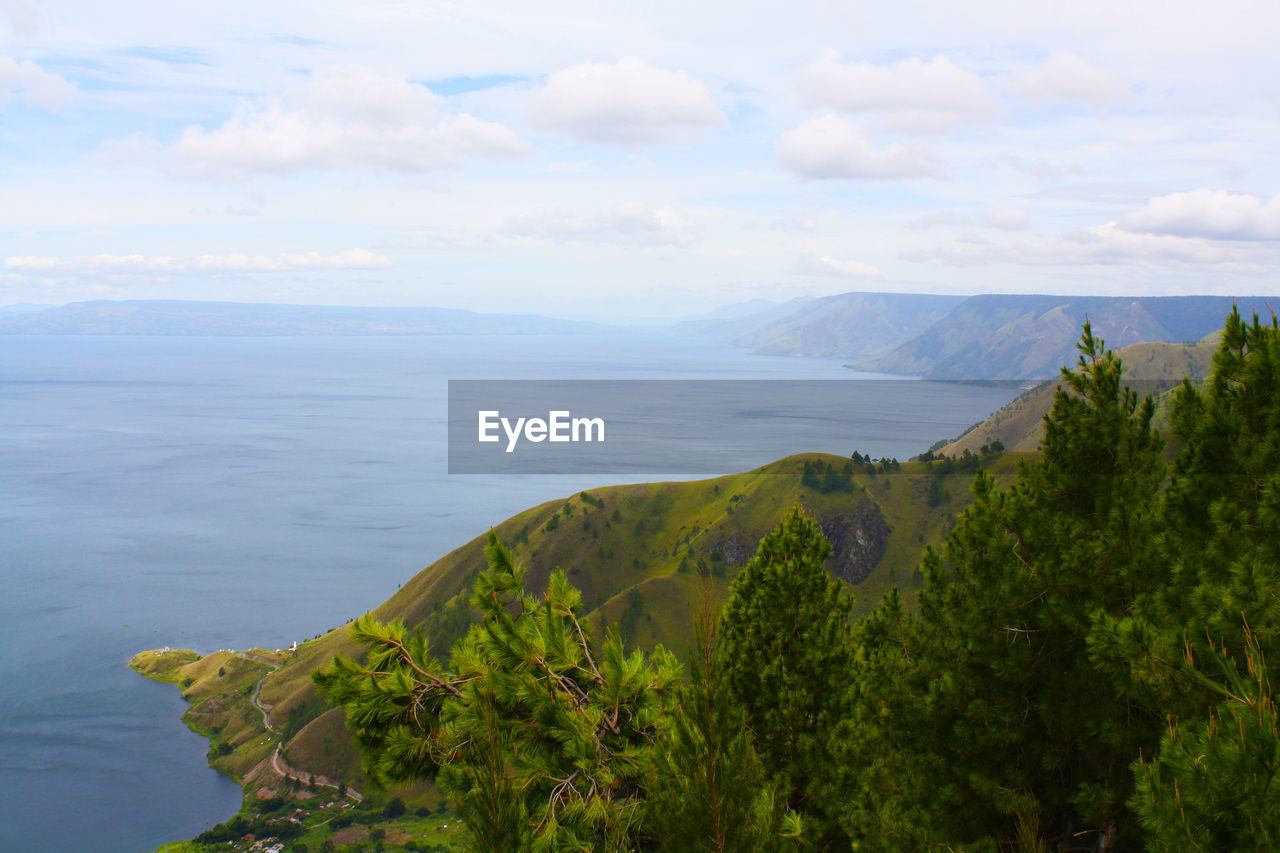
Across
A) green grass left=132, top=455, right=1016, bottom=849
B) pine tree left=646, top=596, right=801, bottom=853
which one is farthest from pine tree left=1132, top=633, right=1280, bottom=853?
green grass left=132, top=455, right=1016, bottom=849

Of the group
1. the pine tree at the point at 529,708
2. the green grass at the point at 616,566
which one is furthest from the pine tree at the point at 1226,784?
the green grass at the point at 616,566

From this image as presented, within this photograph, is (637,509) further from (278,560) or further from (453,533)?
(278,560)

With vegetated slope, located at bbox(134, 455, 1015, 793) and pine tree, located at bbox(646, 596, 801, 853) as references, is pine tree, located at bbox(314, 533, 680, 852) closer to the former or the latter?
pine tree, located at bbox(646, 596, 801, 853)

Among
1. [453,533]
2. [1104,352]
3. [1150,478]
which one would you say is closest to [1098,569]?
[1150,478]

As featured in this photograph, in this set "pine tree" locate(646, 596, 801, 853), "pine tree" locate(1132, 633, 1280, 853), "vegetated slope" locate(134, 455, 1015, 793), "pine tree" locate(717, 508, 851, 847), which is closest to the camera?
"pine tree" locate(1132, 633, 1280, 853)

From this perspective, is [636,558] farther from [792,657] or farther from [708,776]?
[708,776]

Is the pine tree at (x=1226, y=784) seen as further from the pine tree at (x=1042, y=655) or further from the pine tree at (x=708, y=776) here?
the pine tree at (x=1042, y=655)

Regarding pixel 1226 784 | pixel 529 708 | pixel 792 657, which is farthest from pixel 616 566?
pixel 1226 784
